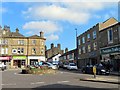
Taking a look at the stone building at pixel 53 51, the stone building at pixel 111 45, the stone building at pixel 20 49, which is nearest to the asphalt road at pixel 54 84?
the stone building at pixel 111 45

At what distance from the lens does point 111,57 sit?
43250 millimetres

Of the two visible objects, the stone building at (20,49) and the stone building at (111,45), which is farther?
the stone building at (20,49)

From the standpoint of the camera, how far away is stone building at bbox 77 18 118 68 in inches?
1961

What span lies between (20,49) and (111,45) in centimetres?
3902

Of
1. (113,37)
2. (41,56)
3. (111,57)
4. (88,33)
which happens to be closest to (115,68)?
(111,57)

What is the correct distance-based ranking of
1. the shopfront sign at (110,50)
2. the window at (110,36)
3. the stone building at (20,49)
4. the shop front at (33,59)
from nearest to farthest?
the shopfront sign at (110,50) < the window at (110,36) < the stone building at (20,49) < the shop front at (33,59)

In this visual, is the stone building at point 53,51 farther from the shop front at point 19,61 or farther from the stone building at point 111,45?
the stone building at point 111,45

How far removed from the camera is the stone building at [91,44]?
4980 centimetres

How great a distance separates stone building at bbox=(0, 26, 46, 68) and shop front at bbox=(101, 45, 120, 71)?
111 feet

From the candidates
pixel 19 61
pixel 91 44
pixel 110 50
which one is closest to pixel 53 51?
pixel 19 61

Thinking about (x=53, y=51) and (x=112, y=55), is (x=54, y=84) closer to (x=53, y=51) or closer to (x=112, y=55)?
(x=112, y=55)

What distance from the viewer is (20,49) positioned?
76.4m

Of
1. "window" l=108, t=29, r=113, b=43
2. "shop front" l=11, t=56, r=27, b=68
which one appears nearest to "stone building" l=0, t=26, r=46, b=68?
"shop front" l=11, t=56, r=27, b=68

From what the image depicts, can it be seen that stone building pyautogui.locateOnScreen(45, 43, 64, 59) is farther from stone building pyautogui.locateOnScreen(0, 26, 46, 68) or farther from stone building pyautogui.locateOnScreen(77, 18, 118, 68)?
stone building pyautogui.locateOnScreen(77, 18, 118, 68)
